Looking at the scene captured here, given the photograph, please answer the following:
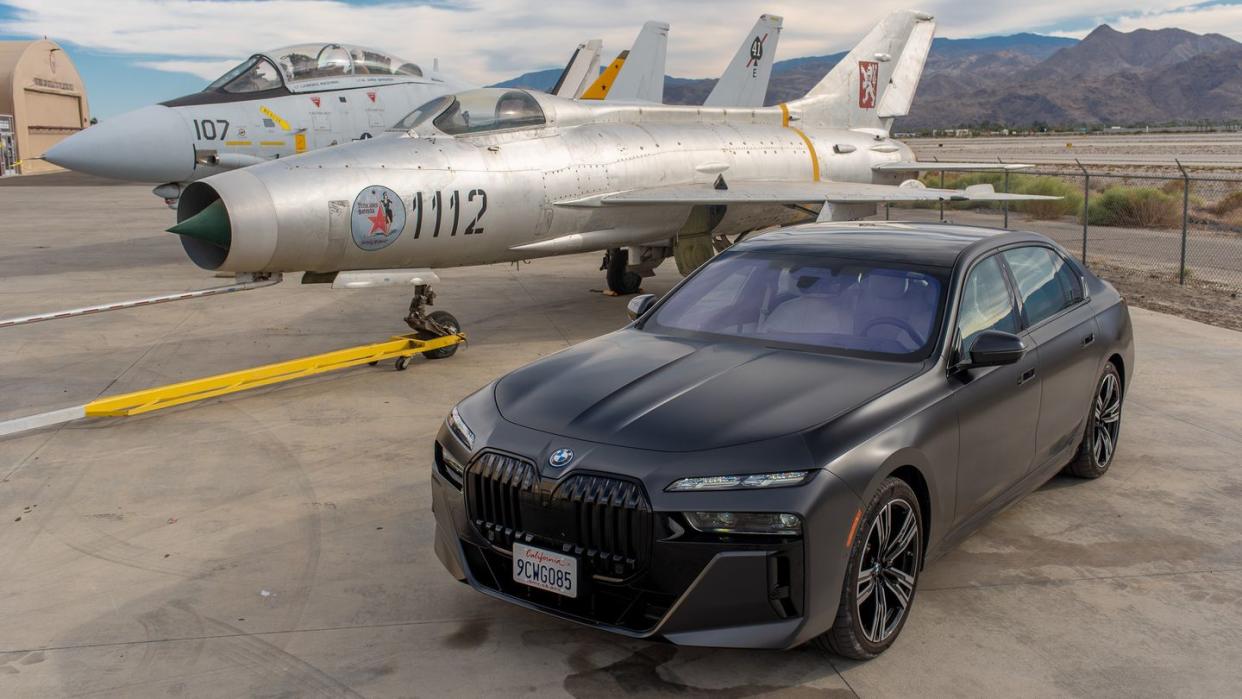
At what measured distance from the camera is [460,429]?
4.41 metres

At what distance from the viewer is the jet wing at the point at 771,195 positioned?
1060cm

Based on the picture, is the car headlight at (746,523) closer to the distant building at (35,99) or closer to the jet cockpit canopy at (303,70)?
the jet cockpit canopy at (303,70)

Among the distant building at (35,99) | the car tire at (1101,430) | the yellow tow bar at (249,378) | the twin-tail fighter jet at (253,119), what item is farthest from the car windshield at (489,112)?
→ the distant building at (35,99)

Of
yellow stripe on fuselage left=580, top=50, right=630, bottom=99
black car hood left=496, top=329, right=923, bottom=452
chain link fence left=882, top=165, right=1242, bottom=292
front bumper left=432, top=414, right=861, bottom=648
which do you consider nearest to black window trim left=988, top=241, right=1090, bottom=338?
black car hood left=496, top=329, right=923, bottom=452

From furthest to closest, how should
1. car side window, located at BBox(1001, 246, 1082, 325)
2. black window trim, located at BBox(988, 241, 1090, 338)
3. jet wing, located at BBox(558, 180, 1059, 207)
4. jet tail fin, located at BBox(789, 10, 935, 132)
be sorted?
jet tail fin, located at BBox(789, 10, 935, 132)
jet wing, located at BBox(558, 180, 1059, 207)
car side window, located at BBox(1001, 246, 1082, 325)
black window trim, located at BBox(988, 241, 1090, 338)

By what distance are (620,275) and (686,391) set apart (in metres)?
9.48

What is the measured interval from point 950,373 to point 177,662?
11.6ft

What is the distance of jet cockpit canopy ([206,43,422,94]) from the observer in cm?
1519

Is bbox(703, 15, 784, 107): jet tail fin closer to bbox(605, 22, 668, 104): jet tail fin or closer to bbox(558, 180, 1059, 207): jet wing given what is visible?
bbox(605, 22, 668, 104): jet tail fin

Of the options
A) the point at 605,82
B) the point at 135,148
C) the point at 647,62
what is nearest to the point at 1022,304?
the point at 135,148

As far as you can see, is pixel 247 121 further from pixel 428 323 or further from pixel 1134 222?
pixel 1134 222

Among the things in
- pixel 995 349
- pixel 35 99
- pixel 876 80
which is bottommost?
pixel 995 349

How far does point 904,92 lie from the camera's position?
16.4 m

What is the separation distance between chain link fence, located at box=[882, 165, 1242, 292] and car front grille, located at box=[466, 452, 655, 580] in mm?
Result: 13206
